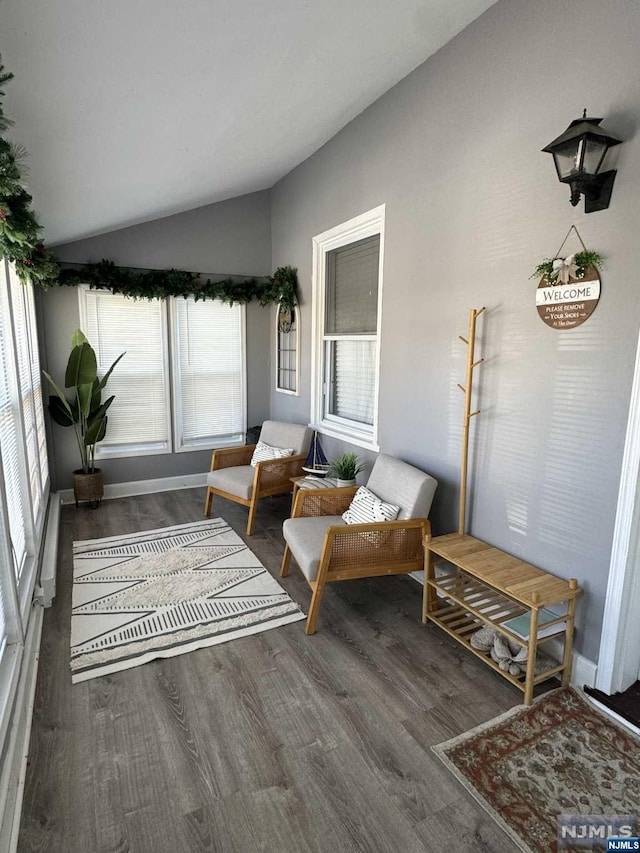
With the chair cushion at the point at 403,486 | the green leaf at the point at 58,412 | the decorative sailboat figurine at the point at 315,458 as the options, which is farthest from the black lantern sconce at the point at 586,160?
the green leaf at the point at 58,412

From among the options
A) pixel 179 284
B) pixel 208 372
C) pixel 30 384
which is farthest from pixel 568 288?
pixel 208 372

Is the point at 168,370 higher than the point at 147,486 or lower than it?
higher

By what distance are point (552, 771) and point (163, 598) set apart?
222 centimetres

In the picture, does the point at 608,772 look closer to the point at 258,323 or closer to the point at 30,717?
the point at 30,717

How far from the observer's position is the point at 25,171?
2164 millimetres

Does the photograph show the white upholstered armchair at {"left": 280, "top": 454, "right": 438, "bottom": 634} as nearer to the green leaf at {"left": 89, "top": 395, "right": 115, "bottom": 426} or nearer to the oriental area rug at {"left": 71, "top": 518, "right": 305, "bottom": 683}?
the oriental area rug at {"left": 71, "top": 518, "right": 305, "bottom": 683}

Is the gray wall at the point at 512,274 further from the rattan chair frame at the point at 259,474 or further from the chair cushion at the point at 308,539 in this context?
the rattan chair frame at the point at 259,474

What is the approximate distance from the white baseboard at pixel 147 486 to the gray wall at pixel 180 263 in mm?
61

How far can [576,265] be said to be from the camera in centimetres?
211

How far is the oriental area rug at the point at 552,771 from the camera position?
1.59 m

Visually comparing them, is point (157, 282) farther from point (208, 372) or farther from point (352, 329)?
point (352, 329)

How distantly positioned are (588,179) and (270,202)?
409 centimetres

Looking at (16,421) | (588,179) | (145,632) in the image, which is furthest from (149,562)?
(588,179)

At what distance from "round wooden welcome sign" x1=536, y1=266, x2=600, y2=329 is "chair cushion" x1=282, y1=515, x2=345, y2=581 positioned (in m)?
1.71
